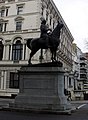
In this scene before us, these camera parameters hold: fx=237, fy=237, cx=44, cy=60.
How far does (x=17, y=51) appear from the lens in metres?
48.4

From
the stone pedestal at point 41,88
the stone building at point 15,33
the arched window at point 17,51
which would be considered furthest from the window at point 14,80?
the stone pedestal at point 41,88

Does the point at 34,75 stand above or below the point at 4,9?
below

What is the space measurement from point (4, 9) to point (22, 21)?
18.9 ft

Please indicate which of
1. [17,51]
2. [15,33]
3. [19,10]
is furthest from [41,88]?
[19,10]

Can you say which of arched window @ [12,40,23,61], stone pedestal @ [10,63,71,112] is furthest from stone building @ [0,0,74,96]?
stone pedestal @ [10,63,71,112]

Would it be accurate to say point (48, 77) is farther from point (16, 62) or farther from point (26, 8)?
point (26, 8)

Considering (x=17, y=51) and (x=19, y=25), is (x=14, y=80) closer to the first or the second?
(x=17, y=51)

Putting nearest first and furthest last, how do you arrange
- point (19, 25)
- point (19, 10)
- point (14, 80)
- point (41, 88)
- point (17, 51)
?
point (41, 88)
point (14, 80)
point (17, 51)
point (19, 25)
point (19, 10)

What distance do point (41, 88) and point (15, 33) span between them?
33.1m

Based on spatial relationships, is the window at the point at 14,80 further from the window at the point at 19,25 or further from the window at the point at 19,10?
the window at the point at 19,10

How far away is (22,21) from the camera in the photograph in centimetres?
4916

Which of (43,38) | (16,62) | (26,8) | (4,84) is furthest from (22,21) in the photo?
(43,38)

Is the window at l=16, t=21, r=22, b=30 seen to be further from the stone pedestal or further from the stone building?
the stone pedestal

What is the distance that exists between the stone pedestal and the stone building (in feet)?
89.1
